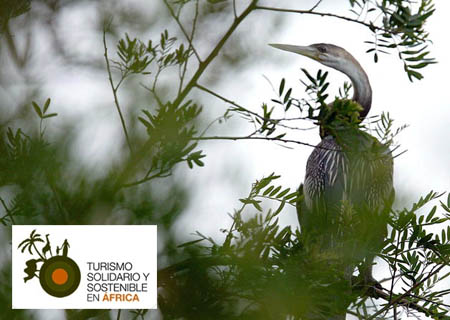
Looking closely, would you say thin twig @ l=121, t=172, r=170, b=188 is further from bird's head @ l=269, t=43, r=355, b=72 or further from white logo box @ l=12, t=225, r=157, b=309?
bird's head @ l=269, t=43, r=355, b=72

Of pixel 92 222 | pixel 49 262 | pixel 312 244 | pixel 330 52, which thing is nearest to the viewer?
pixel 92 222

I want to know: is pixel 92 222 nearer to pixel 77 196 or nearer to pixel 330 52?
pixel 77 196

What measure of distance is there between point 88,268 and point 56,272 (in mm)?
45

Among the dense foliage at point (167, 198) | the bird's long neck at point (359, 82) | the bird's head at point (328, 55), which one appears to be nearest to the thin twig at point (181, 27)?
the dense foliage at point (167, 198)

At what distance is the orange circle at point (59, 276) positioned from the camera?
25.8 inches

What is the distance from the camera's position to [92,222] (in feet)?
1.68

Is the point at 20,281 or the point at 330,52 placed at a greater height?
the point at 330,52

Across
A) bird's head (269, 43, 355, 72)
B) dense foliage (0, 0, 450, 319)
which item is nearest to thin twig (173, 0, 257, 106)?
dense foliage (0, 0, 450, 319)

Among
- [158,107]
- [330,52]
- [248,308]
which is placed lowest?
[248,308]

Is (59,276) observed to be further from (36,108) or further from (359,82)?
(359,82)

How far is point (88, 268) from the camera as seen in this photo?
698 millimetres

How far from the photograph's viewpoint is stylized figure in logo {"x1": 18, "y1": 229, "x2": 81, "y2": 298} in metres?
0.59

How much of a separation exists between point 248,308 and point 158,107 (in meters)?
0.19

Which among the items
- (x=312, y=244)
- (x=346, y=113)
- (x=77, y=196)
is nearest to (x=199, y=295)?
(x=77, y=196)
